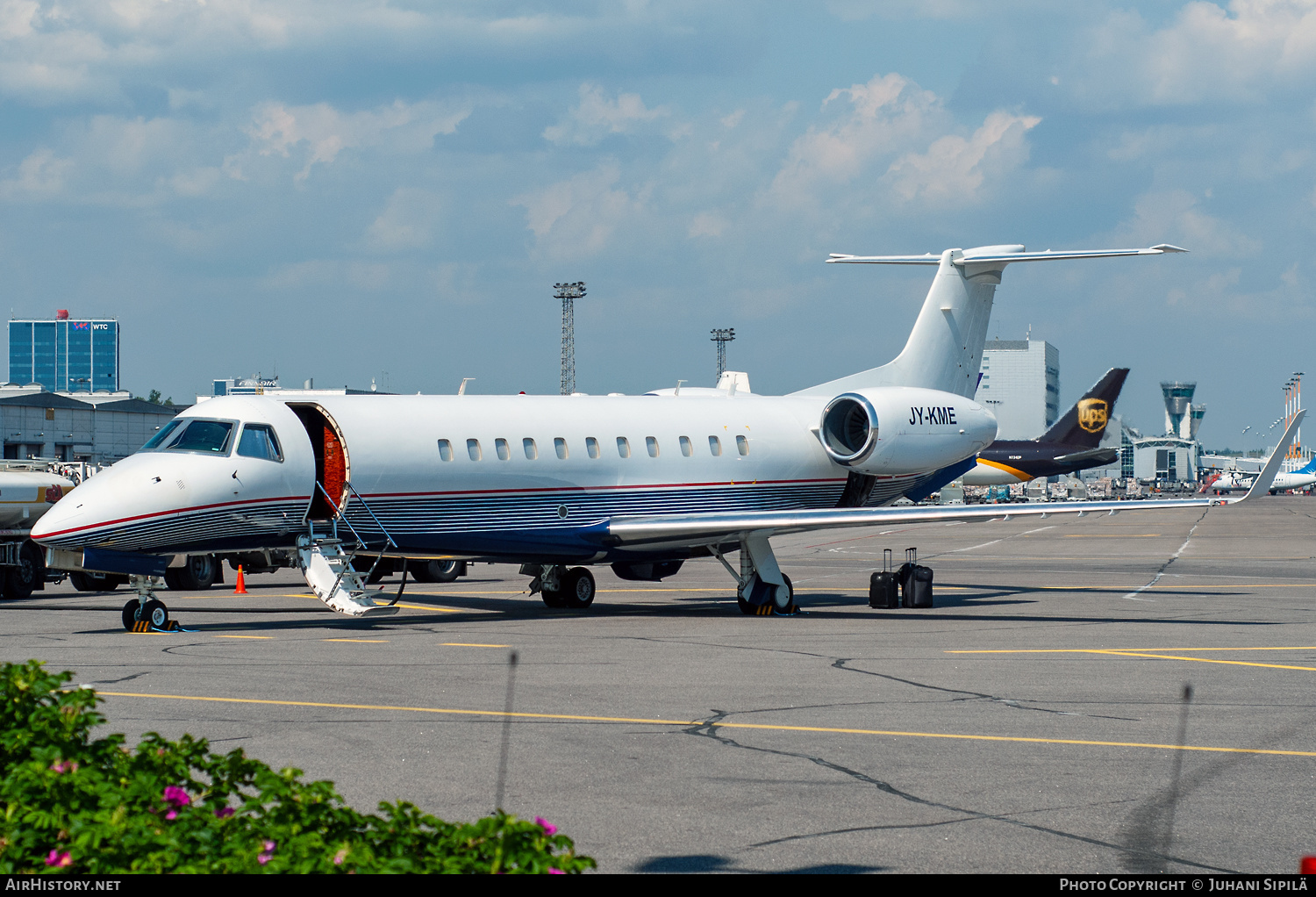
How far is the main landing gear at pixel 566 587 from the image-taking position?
25781 mm

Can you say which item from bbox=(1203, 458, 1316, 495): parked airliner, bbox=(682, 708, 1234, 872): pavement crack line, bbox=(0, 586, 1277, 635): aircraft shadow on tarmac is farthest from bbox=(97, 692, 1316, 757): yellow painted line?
bbox=(1203, 458, 1316, 495): parked airliner

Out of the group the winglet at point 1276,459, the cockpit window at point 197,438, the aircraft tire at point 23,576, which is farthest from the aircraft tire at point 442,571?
the winglet at point 1276,459

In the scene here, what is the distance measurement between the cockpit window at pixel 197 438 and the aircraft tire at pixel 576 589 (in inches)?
299

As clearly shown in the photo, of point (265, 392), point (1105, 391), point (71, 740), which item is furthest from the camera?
point (1105, 391)

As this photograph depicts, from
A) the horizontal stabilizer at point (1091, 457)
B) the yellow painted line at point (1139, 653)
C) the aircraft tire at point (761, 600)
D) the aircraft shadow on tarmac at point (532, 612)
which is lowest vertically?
the yellow painted line at point (1139, 653)

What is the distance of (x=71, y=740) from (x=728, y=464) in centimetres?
2039

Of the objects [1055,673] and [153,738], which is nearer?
[153,738]

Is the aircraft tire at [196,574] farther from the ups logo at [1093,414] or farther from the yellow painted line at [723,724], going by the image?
the ups logo at [1093,414]

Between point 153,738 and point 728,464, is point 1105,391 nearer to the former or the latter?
point 728,464

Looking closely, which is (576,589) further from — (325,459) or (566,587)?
(325,459)

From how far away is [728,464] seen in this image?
1021 inches

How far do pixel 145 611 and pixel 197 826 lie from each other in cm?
1598

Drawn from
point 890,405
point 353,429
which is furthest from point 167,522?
point 890,405

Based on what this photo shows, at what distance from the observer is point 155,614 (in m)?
19.8
